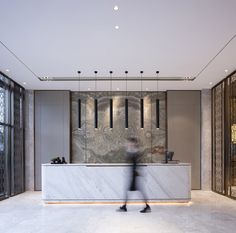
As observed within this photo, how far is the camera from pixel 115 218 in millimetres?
7273

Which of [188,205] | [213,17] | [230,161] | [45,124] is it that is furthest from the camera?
[45,124]

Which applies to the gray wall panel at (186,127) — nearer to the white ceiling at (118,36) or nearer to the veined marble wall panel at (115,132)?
the veined marble wall panel at (115,132)

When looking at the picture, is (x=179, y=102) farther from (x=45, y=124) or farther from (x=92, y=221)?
(x=92, y=221)

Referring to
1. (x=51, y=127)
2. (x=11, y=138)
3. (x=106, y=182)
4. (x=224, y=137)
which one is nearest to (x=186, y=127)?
(x=224, y=137)

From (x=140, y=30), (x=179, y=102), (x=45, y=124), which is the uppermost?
(x=140, y=30)

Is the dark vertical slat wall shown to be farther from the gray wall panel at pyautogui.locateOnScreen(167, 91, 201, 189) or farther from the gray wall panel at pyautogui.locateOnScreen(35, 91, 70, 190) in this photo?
the gray wall panel at pyautogui.locateOnScreen(35, 91, 70, 190)

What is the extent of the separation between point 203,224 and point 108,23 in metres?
4.18

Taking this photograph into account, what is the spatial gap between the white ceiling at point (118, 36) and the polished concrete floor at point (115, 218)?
362cm

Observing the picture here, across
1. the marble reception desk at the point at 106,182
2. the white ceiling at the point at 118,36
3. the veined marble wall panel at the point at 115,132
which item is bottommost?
the marble reception desk at the point at 106,182

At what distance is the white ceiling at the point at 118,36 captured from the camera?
532 cm

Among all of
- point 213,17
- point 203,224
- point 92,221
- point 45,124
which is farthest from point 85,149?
point 213,17

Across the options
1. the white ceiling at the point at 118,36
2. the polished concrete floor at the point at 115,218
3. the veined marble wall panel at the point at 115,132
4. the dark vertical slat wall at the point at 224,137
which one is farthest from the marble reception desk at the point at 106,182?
the veined marble wall panel at the point at 115,132

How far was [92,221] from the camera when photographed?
6.97 metres

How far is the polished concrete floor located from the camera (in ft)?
20.6
